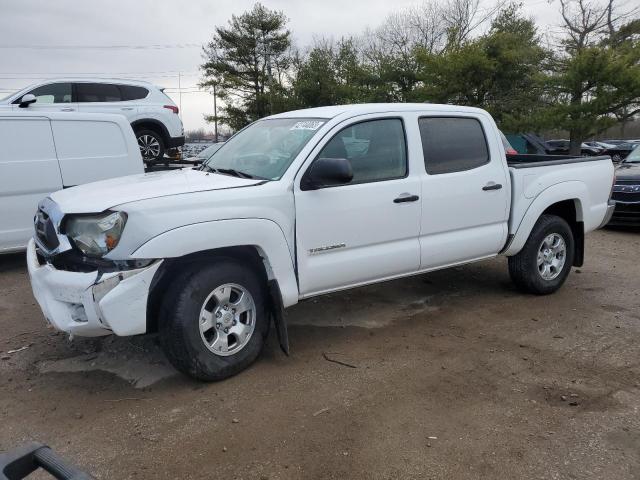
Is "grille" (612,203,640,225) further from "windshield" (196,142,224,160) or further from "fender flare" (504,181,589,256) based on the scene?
"windshield" (196,142,224,160)

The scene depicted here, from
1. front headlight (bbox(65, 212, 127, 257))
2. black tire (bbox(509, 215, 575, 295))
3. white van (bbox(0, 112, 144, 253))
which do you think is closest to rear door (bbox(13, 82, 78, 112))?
white van (bbox(0, 112, 144, 253))

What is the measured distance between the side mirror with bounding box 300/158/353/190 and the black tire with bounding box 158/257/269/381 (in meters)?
0.75

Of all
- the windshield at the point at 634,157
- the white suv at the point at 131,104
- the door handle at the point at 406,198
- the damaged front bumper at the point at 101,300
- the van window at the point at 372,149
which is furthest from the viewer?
the windshield at the point at 634,157

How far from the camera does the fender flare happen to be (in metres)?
5.21

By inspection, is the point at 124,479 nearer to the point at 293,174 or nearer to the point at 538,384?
the point at 293,174

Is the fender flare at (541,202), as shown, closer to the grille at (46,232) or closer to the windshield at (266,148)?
the windshield at (266,148)

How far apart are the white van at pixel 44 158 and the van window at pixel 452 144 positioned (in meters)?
4.33

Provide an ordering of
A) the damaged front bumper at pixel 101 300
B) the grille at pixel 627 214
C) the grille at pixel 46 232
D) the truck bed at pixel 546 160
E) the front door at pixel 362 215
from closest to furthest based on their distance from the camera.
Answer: the damaged front bumper at pixel 101 300 → the grille at pixel 46 232 → the front door at pixel 362 215 → the truck bed at pixel 546 160 → the grille at pixel 627 214

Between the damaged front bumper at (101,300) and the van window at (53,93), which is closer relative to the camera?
the damaged front bumper at (101,300)

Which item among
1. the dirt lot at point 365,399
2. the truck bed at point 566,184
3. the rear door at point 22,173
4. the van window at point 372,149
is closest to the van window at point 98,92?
the rear door at point 22,173

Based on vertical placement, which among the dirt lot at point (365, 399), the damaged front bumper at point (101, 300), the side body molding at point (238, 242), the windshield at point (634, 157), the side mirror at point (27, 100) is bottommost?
the dirt lot at point (365, 399)

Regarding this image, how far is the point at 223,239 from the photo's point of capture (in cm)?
350

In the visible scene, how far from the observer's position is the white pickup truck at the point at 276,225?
10.9 ft

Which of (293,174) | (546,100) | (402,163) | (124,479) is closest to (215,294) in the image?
(293,174)
